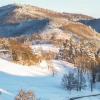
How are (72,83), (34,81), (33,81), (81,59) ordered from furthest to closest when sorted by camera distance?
(81,59) → (34,81) → (33,81) → (72,83)

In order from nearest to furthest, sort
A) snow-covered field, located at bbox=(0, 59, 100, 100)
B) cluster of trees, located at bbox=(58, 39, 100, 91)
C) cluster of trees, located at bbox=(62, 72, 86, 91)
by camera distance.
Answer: snow-covered field, located at bbox=(0, 59, 100, 100)
cluster of trees, located at bbox=(62, 72, 86, 91)
cluster of trees, located at bbox=(58, 39, 100, 91)

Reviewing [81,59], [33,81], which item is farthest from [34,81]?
[81,59]

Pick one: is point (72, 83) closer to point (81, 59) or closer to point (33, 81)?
point (33, 81)

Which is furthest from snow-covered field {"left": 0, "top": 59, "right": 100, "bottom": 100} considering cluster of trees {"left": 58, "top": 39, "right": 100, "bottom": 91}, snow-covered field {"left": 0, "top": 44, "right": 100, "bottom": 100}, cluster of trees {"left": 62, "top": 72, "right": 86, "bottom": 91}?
cluster of trees {"left": 58, "top": 39, "right": 100, "bottom": 91}

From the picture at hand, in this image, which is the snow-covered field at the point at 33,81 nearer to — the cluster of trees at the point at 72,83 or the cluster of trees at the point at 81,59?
the cluster of trees at the point at 72,83

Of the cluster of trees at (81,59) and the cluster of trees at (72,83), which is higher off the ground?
the cluster of trees at (72,83)

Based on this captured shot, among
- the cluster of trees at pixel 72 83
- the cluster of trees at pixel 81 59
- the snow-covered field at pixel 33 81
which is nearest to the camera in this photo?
the snow-covered field at pixel 33 81

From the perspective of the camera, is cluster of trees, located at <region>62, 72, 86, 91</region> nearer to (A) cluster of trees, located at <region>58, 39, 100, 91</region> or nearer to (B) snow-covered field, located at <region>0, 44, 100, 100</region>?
(A) cluster of trees, located at <region>58, 39, 100, 91</region>

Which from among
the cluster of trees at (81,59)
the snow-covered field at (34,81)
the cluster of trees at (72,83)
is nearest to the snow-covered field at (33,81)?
the snow-covered field at (34,81)

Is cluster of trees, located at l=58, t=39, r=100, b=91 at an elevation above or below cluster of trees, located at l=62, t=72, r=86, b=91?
below

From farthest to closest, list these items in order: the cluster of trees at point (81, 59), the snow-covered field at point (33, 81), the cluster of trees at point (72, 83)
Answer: the cluster of trees at point (81, 59) → the cluster of trees at point (72, 83) → the snow-covered field at point (33, 81)

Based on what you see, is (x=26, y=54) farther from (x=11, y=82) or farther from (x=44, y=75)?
(x=11, y=82)

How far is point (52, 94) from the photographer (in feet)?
343

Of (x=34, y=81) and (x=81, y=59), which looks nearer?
(x=34, y=81)
